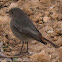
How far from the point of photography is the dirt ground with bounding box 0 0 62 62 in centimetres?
610

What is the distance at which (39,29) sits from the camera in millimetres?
7793

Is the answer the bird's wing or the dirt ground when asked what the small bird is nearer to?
the bird's wing

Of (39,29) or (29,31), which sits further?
(39,29)

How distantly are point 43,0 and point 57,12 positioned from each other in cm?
113

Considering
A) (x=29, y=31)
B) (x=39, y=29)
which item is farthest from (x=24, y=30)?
(x=39, y=29)

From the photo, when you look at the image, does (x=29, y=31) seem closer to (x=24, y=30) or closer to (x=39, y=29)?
(x=24, y=30)

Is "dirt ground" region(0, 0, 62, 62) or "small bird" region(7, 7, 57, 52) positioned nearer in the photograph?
"dirt ground" region(0, 0, 62, 62)

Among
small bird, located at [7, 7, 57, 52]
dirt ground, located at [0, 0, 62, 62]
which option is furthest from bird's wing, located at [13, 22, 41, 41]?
dirt ground, located at [0, 0, 62, 62]

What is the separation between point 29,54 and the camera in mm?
6379

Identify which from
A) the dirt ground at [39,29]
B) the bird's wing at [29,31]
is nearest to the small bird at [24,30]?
the bird's wing at [29,31]

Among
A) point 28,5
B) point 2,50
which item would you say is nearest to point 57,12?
point 28,5

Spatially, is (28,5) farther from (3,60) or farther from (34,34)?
(3,60)

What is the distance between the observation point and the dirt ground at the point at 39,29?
6.10 m

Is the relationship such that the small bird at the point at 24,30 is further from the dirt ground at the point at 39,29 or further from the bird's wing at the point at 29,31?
the dirt ground at the point at 39,29
